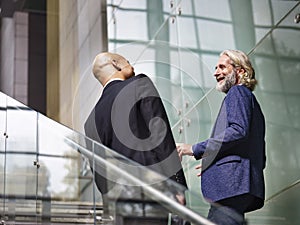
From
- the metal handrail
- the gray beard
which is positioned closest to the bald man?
the metal handrail

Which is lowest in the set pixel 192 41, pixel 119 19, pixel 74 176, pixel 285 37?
pixel 74 176

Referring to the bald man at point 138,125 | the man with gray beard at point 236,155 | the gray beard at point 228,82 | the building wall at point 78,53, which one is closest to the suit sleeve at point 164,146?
the bald man at point 138,125

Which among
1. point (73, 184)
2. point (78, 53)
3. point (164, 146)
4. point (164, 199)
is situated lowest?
point (164, 199)

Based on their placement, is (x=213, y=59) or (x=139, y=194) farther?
(x=213, y=59)

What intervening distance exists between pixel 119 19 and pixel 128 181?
18.3ft

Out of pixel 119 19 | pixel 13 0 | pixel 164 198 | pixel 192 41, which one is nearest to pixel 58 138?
pixel 164 198

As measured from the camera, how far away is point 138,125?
4.19m

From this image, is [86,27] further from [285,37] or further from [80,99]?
[285,37]

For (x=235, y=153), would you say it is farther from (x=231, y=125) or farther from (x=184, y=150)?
(x=184, y=150)

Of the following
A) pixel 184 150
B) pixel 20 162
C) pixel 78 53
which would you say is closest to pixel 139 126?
pixel 184 150

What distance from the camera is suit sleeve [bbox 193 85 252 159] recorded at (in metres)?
4.23

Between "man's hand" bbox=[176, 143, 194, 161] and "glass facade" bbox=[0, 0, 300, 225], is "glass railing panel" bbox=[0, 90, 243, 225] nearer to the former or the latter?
"glass facade" bbox=[0, 0, 300, 225]

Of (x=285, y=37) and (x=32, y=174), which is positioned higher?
(x=285, y=37)

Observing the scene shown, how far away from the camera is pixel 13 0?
13.7m
